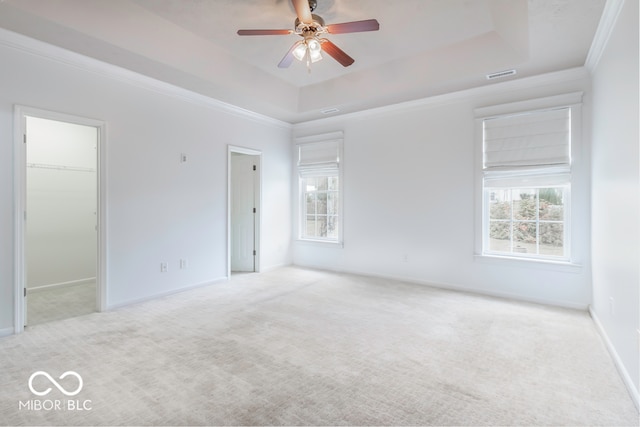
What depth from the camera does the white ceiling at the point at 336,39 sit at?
2904mm

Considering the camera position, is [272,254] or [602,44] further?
[272,254]

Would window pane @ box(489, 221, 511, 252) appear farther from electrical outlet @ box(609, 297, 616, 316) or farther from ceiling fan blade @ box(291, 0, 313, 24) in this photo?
ceiling fan blade @ box(291, 0, 313, 24)

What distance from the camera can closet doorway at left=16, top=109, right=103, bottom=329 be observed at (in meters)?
4.58

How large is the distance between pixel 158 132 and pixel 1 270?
7.20ft

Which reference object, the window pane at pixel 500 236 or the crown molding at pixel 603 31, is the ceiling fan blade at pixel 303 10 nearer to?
the crown molding at pixel 603 31

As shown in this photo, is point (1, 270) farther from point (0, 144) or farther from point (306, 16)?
point (306, 16)

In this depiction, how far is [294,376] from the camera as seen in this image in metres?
2.36

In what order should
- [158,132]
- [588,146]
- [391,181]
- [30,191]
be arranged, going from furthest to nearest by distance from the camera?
[391,181] < [30,191] < [158,132] < [588,146]

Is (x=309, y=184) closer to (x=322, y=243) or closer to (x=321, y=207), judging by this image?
(x=321, y=207)

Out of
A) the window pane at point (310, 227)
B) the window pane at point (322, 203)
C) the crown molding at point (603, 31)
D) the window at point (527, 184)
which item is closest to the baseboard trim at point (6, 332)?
the window pane at point (310, 227)

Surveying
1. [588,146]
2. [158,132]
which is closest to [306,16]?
[158,132]

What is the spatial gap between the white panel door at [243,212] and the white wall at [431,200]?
4.73 feet

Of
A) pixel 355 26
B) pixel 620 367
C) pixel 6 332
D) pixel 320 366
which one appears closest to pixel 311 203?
pixel 355 26

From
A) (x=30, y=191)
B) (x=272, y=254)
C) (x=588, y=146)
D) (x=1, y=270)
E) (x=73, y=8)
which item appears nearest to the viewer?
(x=73, y=8)
